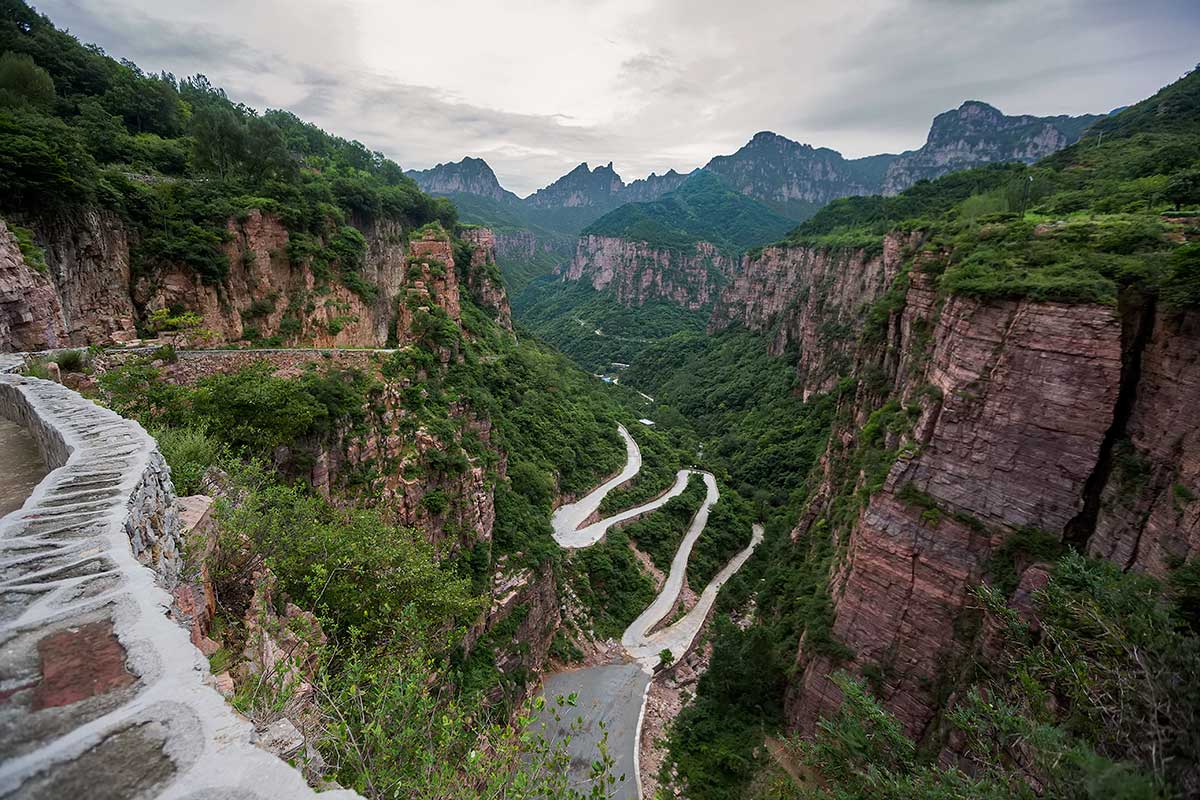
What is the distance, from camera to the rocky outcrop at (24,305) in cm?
1535

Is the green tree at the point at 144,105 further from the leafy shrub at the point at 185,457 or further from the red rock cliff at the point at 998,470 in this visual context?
the red rock cliff at the point at 998,470

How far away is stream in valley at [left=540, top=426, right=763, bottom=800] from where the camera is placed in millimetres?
25406

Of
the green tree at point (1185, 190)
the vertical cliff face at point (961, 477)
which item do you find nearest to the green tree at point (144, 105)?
the vertical cliff face at point (961, 477)

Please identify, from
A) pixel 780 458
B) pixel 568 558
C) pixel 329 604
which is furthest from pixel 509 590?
pixel 780 458

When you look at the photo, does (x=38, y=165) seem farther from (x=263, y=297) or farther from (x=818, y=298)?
(x=818, y=298)

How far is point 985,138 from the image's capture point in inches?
6909

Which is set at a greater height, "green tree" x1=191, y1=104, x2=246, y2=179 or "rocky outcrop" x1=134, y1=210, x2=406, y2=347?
"green tree" x1=191, y1=104, x2=246, y2=179

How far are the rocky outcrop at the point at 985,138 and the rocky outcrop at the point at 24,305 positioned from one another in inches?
7508

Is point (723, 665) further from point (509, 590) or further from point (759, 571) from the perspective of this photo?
point (759, 571)

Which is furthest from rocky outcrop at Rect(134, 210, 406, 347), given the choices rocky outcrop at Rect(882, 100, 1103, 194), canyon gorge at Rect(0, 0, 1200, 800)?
rocky outcrop at Rect(882, 100, 1103, 194)

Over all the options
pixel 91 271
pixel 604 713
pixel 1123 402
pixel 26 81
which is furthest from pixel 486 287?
pixel 1123 402

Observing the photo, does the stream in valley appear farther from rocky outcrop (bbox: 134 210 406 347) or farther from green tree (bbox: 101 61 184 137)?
green tree (bbox: 101 61 184 137)

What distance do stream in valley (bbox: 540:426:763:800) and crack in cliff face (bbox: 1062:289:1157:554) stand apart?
1661 centimetres

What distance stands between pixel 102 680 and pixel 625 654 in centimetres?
3397
